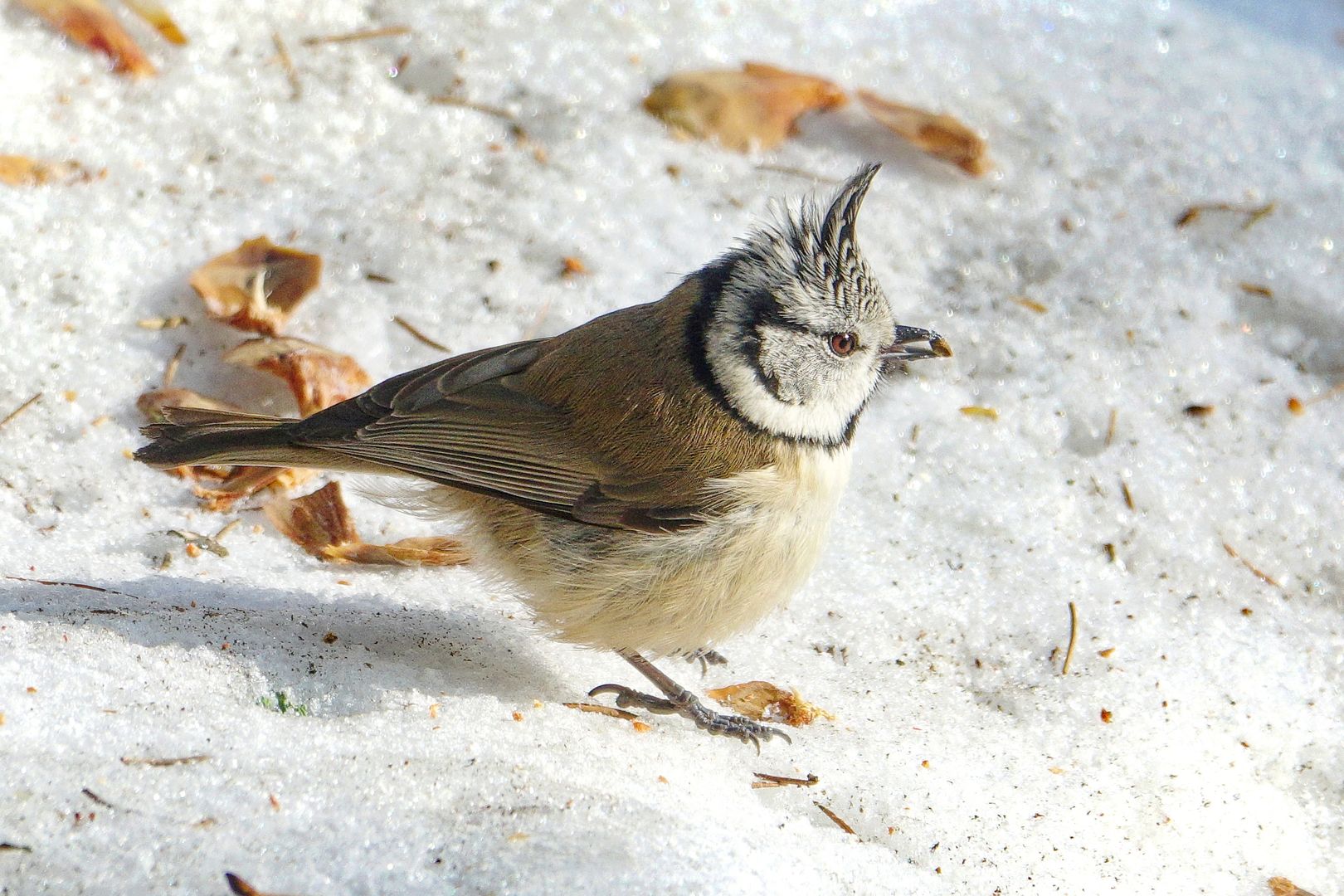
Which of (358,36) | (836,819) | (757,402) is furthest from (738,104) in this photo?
(836,819)

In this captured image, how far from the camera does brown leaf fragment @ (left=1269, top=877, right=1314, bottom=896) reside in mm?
2775

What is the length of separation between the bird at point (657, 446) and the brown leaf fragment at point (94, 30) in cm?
197

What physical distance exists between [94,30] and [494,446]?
2571mm

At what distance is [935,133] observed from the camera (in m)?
5.04

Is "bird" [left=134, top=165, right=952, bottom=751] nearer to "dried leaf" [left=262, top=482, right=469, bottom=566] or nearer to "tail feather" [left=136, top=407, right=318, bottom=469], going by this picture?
"tail feather" [left=136, top=407, right=318, bottom=469]

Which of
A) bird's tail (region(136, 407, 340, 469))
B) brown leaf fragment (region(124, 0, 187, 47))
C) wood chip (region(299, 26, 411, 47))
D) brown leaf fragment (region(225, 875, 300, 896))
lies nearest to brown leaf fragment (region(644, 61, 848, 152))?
wood chip (region(299, 26, 411, 47))

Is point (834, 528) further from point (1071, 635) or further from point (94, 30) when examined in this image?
point (94, 30)

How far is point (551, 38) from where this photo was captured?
5156 mm

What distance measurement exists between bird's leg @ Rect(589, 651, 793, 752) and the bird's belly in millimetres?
160

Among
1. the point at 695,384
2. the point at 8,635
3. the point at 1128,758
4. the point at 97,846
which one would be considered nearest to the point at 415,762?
the point at 97,846

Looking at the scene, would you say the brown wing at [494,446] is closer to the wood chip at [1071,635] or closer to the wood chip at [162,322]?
the wood chip at [162,322]

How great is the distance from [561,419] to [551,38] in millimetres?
2625

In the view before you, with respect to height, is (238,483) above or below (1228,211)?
below

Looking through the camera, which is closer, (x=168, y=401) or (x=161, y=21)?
(x=168, y=401)
